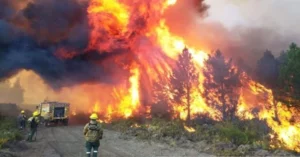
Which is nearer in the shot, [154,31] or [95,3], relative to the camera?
[95,3]

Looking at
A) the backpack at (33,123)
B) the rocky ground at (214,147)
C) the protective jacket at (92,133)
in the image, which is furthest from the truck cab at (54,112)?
the protective jacket at (92,133)

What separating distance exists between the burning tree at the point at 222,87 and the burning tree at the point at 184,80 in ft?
5.93

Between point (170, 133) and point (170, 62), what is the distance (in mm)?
23216

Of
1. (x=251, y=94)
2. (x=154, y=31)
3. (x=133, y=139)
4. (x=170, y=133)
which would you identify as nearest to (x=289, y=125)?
(x=251, y=94)

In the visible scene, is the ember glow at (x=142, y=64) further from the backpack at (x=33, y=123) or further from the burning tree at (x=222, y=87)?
the backpack at (x=33, y=123)

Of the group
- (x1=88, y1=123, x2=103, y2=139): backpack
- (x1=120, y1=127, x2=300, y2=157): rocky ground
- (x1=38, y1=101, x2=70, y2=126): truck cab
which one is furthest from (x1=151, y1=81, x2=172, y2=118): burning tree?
(x1=88, y1=123, x2=103, y2=139): backpack

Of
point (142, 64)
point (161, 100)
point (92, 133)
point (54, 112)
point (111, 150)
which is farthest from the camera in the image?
point (142, 64)

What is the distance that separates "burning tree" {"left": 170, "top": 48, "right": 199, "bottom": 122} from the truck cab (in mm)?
16296

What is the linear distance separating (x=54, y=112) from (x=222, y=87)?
78.5 feet

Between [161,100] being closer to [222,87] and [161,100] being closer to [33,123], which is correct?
[222,87]

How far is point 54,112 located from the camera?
4394 cm

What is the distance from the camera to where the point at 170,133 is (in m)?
26.9

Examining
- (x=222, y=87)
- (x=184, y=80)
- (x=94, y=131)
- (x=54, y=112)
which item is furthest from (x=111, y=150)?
(x=54, y=112)

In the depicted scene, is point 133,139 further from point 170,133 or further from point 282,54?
point 282,54
